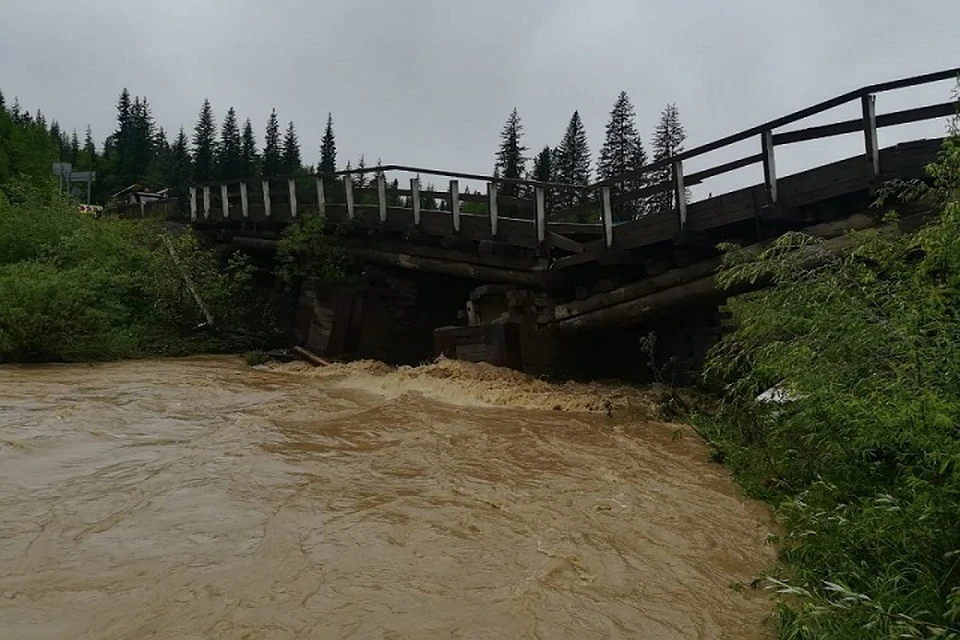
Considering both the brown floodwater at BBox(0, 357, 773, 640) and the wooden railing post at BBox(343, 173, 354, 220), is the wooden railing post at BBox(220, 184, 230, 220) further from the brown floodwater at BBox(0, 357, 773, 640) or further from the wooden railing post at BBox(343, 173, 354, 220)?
the brown floodwater at BBox(0, 357, 773, 640)

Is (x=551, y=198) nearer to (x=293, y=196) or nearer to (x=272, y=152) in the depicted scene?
(x=293, y=196)

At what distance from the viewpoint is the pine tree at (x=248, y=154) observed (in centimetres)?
6243

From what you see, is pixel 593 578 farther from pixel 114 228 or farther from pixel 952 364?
pixel 114 228

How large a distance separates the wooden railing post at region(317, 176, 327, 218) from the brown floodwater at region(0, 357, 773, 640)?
890 cm

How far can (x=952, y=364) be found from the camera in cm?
354

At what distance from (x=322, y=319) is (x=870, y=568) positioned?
48.0 ft

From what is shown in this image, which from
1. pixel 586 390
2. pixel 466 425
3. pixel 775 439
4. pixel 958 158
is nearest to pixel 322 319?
pixel 586 390

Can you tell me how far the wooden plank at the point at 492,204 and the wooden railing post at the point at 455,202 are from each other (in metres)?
0.94

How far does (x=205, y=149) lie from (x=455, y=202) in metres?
58.6

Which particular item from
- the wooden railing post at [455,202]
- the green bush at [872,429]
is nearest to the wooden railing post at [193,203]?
the wooden railing post at [455,202]

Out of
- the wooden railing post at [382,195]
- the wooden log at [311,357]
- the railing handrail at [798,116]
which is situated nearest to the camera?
the railing handrail at [798,116]

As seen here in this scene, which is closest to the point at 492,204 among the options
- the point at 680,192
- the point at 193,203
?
the point at 680,192

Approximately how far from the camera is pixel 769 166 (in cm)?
862

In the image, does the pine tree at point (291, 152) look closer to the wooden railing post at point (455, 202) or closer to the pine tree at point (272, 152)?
the pine tree at point (272, 152)
